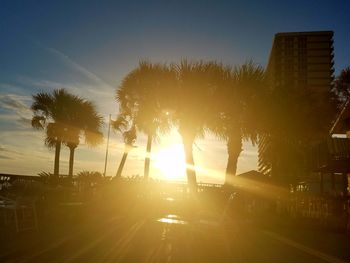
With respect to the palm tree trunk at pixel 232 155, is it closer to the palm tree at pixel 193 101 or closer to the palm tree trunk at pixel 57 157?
the palm tree at pixel 193 101

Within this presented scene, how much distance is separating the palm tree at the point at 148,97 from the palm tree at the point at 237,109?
3.33m

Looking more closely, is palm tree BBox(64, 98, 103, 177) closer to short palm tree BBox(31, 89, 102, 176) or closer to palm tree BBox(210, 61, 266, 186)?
short palm tree BBox(31, 89, 102, 176)

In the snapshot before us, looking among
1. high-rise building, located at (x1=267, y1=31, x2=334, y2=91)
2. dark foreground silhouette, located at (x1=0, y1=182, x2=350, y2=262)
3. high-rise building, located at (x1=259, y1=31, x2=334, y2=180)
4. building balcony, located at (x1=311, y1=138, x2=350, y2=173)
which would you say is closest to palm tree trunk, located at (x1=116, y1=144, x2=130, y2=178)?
dark foreground silhouette, located at (x1=0, y1=182, x2=350, y2=262)

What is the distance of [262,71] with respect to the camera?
25.6m

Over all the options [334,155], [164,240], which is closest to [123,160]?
[334,155]

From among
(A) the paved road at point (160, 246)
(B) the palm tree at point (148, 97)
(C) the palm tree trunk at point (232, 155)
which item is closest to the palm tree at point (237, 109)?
(C) the palm tree trunk at point (232, 155)

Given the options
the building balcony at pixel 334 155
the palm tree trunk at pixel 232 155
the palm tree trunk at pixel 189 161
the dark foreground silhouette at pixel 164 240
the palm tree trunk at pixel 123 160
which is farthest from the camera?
the palm tree trunk at pixel 123 160

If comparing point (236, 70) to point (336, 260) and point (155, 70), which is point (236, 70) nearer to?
point (155, 70)

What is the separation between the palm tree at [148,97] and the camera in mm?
27125

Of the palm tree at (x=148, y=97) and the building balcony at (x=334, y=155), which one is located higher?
the palm tree at (x=148, y=97)

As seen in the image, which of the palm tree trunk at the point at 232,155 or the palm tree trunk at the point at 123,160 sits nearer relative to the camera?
the palm tree trunk at the point at 232,155

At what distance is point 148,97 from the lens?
27781 mm

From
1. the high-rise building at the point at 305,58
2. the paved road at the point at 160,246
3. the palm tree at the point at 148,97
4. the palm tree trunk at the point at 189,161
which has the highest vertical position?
the high-rise building at the point at 305,58

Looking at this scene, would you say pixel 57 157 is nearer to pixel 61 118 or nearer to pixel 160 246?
pixel 61 118
